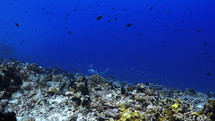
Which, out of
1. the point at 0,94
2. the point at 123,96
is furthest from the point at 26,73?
the point at 123,96

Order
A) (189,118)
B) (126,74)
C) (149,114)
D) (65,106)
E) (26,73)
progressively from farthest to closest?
(126,74)
(26,73)
(65,106)
(149,114)
(189,118)

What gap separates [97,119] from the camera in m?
6.79

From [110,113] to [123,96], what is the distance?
2.11 m

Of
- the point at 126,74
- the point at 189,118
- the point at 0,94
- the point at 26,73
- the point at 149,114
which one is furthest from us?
the point at 126,74

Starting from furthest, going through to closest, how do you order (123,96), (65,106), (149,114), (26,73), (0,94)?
(26,73), (123,96), (0,94), (65,106), (149,114)

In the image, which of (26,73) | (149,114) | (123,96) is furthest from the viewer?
(26,73)

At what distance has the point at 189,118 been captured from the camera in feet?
20.7

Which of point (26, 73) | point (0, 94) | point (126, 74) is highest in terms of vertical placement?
point (126, 74)

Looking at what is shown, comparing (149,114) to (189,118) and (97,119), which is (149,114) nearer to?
(189,118)

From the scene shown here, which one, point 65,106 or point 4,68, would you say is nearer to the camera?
point 65,106

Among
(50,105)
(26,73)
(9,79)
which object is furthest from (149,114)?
(26,73)

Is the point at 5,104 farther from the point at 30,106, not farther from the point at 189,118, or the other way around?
the point at 189,118

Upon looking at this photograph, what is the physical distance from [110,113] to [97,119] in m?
0.53

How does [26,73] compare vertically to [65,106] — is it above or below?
above
